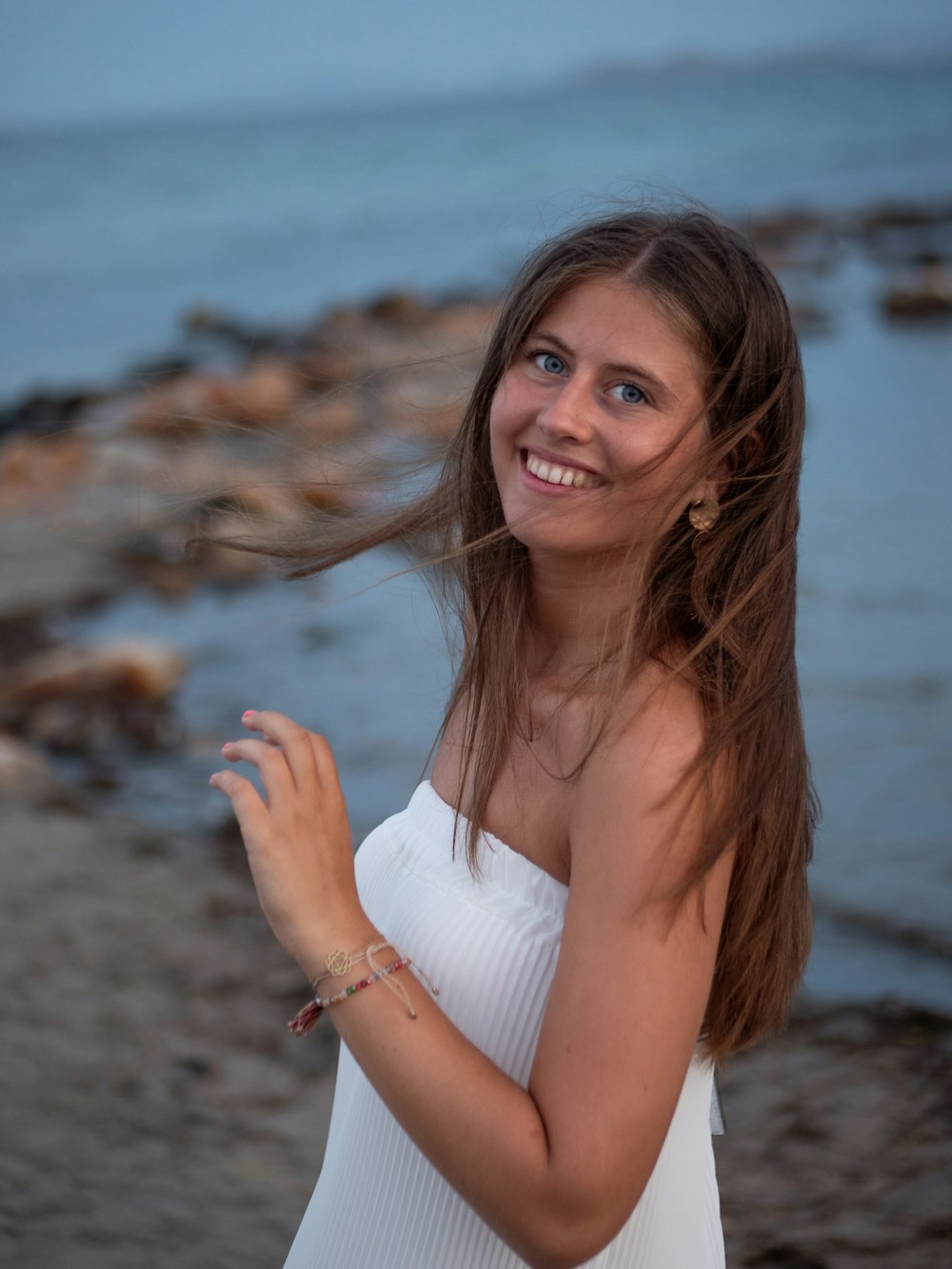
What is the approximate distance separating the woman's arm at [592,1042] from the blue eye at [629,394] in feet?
1.17

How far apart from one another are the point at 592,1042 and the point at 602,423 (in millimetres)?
700

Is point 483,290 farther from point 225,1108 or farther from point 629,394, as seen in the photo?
point 629,394

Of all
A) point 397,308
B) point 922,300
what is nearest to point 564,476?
point 922,300

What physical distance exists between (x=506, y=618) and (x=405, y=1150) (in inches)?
28.0

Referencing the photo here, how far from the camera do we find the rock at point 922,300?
14781 mm

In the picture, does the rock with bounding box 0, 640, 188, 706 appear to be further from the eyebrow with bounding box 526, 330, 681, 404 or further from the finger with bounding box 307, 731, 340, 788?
the eyebrow with bounding box 526, 330, 681, 404

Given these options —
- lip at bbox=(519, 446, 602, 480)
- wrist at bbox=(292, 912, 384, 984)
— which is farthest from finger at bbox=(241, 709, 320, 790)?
lip at bbox=(519, 446, 602, 480)

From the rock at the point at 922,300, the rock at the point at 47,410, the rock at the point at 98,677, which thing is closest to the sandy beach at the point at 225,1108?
the rock at the point at 98,677

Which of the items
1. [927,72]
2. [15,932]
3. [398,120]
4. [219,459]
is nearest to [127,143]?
[398,120]

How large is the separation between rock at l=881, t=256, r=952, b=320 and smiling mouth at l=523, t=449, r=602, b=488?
14.3 m

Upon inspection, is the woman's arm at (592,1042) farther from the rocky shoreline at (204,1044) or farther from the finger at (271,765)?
the rocky shoreline at (204,1044)

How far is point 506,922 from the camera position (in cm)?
166

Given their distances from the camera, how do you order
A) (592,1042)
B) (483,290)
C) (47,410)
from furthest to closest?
1. (483,290)
2. (47,410)
3. (592,1042)

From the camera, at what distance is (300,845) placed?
159cm
